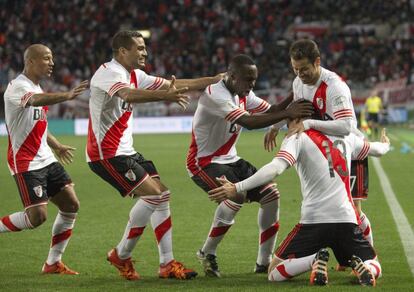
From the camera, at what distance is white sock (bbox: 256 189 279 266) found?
8297mm

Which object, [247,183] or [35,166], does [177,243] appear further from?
[247,183]

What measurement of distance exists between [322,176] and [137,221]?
67.9 inches

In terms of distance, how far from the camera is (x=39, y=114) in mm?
8406

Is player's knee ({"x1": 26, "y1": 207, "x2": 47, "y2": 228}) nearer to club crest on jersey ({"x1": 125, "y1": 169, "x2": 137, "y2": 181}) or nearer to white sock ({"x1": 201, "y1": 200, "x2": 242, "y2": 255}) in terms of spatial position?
club crest on jersey ({"x1": 125, "y1": 169, "x2": 137, "y2": 181})

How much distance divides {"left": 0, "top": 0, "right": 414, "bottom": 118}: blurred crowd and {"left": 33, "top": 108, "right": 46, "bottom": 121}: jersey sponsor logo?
95.1ft

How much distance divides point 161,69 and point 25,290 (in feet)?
104

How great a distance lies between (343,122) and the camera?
24.0 feet

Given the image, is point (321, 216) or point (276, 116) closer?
point (321, 216)

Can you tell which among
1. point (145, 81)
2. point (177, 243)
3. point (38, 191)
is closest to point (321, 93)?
point (145, 81)

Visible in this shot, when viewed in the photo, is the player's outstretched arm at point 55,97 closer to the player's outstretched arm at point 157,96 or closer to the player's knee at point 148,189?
the player's outstretched arm at point 157,96

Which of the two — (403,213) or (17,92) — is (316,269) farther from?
(403,213)

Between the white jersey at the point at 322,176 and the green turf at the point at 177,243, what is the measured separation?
22.9 inches

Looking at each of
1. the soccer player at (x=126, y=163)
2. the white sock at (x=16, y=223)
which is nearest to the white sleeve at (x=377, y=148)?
the soccer player at (x=126, y=163)

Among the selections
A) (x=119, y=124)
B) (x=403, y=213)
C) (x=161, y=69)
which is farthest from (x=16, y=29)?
(x=119, y=124)
